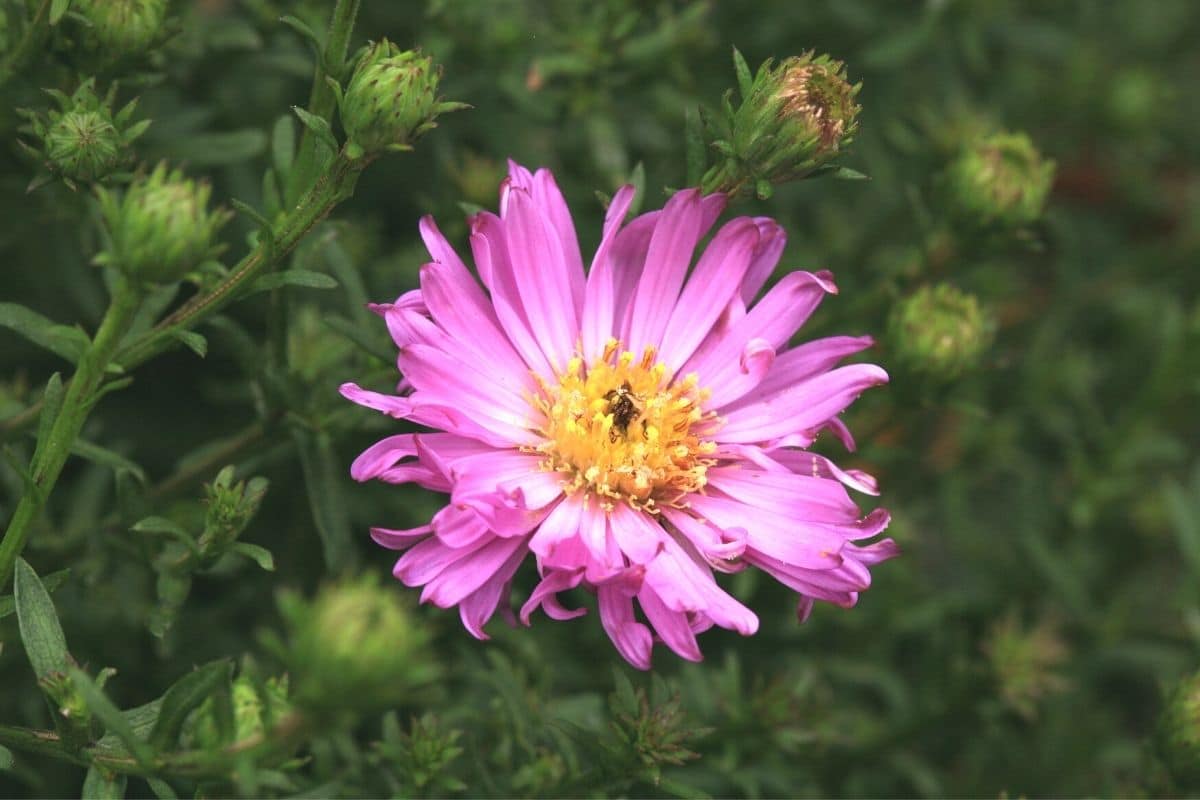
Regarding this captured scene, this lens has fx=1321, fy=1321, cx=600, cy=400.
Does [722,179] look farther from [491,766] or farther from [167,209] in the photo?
[491,766]

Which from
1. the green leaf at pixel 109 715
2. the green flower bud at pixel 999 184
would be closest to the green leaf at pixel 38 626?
the green leaf at pixel 109 715

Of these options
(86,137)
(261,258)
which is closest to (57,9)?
(86,137)

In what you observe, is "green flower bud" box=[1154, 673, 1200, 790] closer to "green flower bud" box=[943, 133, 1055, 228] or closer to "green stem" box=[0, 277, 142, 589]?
"green flower bud" box=[943, 133, 1055, 228]

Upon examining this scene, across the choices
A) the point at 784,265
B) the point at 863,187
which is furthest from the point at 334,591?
the point at 863,187

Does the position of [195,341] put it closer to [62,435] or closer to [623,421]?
[62,435]

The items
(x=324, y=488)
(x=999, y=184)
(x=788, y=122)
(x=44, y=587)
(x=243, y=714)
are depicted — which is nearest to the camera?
(x=243, y=714)

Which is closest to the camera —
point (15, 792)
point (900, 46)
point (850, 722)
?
Result: point (15, 792)

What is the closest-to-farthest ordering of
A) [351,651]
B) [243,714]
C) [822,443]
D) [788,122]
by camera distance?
[351,651], [243,714], [788,122], [822,443]
